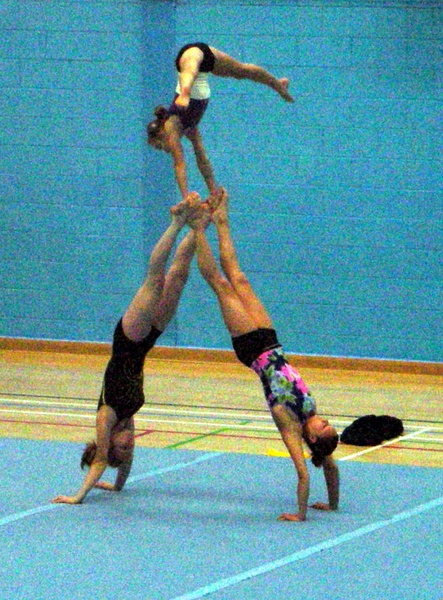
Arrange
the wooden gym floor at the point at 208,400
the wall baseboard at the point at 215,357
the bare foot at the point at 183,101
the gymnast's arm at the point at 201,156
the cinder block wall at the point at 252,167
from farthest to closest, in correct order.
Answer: the wall baseboard at the point at 215,357
the cinder block wall at the point at 252,167
the wooden gym floor at the point at 208,400
the gymnast's arm at the point at 201,156
the bare foot at the point at 183,101

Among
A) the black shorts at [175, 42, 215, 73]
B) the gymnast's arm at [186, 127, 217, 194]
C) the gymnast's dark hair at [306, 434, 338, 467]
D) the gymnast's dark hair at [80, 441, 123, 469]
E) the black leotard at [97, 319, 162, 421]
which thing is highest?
the black shorts at [175, 42, 215, 73]

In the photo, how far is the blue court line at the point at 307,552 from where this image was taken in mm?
5199

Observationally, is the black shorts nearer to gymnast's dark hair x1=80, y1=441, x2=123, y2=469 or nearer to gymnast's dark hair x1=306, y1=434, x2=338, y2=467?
gymnast's dark hair x1=306, y1=434, x2=338, y2=467

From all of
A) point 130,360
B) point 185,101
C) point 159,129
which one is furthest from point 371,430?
point 185,101

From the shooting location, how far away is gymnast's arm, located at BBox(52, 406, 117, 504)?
659cm

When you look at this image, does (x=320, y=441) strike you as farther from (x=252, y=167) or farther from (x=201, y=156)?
(x=252, y=167)

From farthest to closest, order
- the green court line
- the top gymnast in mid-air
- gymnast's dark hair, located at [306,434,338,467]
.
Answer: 1. the green court line
2. gymnast's dark hair, located at [306,434,338,467]
3. the top gymnast in mid-air

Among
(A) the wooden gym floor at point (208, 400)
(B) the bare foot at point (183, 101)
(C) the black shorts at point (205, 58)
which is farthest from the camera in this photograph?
(A) the wooden gym floor at point (208, 400)

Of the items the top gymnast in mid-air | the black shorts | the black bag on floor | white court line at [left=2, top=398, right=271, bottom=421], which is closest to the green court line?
white court line at [left=2, top=398, right=271, bottom=421]

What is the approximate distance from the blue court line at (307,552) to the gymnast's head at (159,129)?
2.30 m

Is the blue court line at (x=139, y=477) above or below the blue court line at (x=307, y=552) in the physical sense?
below

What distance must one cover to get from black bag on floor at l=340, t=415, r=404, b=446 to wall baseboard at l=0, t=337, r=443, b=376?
7.75 ft

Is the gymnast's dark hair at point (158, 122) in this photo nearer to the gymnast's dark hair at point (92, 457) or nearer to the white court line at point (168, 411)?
the gymnast's dark hair at point (92, 457)

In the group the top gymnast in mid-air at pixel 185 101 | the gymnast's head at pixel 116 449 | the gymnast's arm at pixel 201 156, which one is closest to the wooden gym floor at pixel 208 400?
the gymnast's head at pixel 116 449
